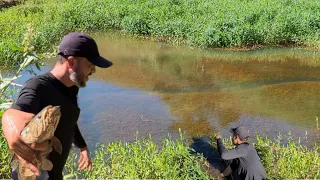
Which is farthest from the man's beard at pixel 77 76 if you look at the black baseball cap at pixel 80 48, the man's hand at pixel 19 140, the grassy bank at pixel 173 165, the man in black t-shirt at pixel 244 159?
the man in black t-shirt at pixel 244 159

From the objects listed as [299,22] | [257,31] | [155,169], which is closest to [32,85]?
[155,169]

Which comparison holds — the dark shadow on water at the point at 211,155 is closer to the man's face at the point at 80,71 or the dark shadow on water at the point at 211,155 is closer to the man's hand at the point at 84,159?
the man's hand at the point at 84,159

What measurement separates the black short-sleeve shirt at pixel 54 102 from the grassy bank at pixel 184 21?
28.9 ft

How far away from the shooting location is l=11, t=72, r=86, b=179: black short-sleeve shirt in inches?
82.5

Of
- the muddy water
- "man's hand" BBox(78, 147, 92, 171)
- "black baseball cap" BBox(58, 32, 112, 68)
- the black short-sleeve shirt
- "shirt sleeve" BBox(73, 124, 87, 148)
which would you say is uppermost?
"black baseball cap" BBox(58, 32, 112, 68)

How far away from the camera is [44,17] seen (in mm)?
15578

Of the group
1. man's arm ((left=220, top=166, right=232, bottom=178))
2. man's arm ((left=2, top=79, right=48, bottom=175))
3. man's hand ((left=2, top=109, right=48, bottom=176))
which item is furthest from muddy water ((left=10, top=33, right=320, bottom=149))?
man's hand ((left=2, top=109, right=48, bottom=176))

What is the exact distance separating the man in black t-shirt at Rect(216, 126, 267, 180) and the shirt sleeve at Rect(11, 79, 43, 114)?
274cm

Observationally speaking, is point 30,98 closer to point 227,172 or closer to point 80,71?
point 80,71

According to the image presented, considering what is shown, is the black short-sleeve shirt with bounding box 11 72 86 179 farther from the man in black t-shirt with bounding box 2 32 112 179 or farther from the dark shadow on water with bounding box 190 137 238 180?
the dark shadow on water with bounding box 190 137 238 180

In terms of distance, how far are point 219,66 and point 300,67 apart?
2.43 metres

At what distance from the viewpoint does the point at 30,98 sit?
2098mm

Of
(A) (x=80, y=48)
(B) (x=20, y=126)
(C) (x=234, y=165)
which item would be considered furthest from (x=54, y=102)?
(C) (x=234, y=165)

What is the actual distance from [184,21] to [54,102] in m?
12.2
